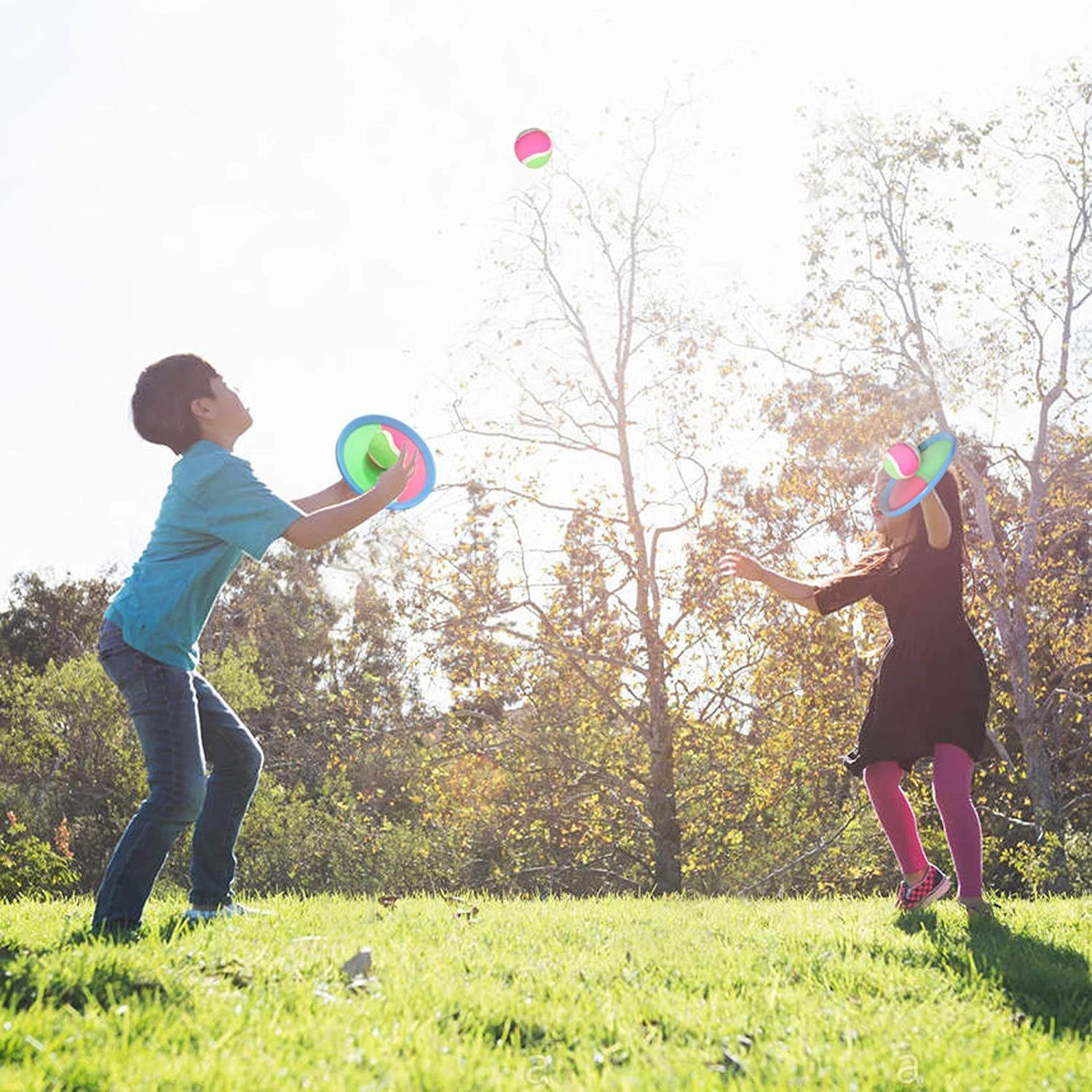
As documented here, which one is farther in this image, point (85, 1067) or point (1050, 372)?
point (1050, 372)

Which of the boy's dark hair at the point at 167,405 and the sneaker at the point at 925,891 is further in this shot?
the sneaker at the point at 925,891

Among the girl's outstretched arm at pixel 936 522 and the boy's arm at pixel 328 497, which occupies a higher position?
the girl's outstretched arm at pixel 936 522

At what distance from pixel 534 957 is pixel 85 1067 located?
5.37ft

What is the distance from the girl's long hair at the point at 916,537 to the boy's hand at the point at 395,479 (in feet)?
7.27

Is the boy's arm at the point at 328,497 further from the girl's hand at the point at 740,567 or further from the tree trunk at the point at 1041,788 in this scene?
the tree trunk at the point at 1041,788

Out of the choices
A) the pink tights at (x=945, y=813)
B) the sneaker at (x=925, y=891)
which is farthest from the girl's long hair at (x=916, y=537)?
the sneaker at (x=925, y=891)

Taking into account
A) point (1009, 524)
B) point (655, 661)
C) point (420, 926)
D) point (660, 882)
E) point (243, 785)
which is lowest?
point (660, 882)

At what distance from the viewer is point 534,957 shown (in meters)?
3.38

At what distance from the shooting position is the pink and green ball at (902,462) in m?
4.76

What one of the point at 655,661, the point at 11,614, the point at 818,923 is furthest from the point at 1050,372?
the point at 11,614

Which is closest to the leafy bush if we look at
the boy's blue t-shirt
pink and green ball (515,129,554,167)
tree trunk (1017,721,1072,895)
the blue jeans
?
pink and green ball (515,129,554,167)

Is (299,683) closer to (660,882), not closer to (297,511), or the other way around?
(660,882)

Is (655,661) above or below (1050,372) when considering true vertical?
below

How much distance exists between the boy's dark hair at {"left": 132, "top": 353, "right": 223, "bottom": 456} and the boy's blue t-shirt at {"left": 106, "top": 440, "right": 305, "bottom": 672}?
7.0 inches
